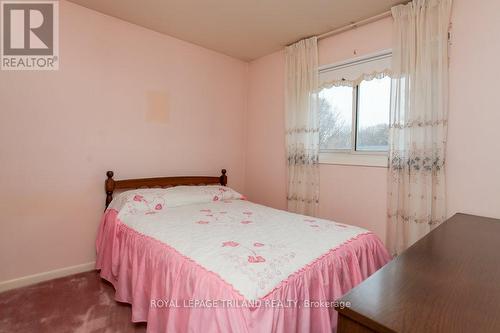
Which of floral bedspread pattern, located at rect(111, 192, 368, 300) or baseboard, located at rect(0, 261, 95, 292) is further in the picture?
baseboard, located at rect(0, 261, 95, 292)

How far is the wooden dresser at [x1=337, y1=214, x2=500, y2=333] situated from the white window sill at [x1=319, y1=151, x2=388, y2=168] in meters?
1.32

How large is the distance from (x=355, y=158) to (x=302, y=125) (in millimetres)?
676

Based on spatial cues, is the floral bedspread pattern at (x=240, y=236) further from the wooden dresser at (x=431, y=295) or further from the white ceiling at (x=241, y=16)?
the white ceiling at (x=241, y=16)

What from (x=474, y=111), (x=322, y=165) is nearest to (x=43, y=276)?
(x=322, y=165)

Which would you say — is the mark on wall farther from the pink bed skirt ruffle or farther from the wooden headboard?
the pink bed skirt ruffle

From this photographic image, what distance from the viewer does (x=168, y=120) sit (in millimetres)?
2986

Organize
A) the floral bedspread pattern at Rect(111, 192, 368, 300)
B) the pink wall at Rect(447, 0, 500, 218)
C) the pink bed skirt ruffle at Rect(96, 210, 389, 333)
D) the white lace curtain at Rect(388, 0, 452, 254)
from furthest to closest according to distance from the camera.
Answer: the white lace curtain at Rect(388, 0, 452, 254), the pink wall at Rect(447, 0, 500, 218), the floral bedspread pattern at Rect(111, 192, 368, 300), the pink bed skirt ruffle at Rect(96, 210, 389, 333)

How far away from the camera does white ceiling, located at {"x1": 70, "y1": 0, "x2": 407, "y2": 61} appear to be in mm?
2283

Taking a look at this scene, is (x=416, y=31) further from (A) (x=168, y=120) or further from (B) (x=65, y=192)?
(B) (x=65, y=192)

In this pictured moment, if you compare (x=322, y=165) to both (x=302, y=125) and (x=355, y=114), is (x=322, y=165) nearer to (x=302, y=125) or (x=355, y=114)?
(x=302, y=125)

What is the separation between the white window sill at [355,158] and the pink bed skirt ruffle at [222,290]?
0.90 meters

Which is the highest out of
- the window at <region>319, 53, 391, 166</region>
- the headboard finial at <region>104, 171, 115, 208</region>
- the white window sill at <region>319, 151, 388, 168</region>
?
the window at <region>319, 53, 391, 166</region>

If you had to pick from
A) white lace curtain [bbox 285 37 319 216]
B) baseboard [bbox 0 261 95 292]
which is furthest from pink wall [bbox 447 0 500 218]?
baseboard [bbox 0 261 95 292]

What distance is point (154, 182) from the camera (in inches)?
109
